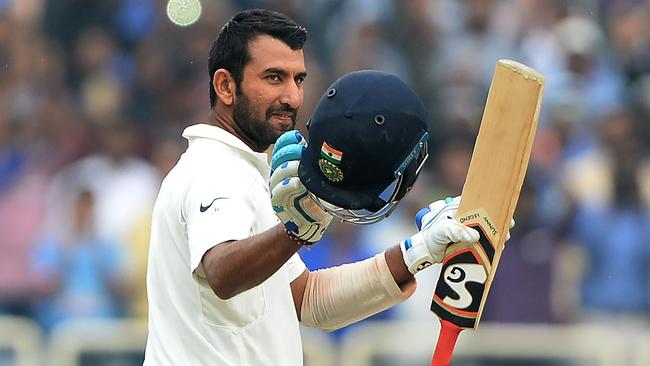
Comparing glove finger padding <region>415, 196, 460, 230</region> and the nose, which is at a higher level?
the nose

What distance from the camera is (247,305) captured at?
13.3ft

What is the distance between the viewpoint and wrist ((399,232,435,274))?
4023 mm

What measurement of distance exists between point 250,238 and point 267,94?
0.70 metres

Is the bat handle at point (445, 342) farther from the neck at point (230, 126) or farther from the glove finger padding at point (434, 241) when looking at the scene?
the neck at point (230, 126)

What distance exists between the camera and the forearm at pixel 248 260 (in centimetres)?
372

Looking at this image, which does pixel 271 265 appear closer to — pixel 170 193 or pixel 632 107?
pixel 170 193

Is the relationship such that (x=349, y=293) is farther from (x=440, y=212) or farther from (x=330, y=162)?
(x=330, y=162)

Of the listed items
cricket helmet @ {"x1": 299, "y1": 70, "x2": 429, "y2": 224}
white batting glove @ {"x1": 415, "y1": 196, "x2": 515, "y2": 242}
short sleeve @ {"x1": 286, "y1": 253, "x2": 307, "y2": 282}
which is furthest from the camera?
short sleeve @ {"x1": 286, "y1": 253, "x2": 307, "y2": 282}

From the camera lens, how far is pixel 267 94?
4.31m

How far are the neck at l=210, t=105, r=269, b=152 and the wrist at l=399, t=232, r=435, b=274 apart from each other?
0.57 metres

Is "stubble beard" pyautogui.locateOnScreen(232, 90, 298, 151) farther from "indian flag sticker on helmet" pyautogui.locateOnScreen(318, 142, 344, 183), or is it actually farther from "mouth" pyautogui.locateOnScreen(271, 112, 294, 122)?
"indian flag sticker on helmet" pyautogui.locateOnScreen(318, 142, 344, 183)

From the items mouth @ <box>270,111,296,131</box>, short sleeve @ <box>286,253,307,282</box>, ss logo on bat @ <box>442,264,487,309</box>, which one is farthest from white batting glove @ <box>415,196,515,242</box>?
short sleeve @ <box>286,253,307,282</box>

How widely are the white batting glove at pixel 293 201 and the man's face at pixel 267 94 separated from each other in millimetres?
620

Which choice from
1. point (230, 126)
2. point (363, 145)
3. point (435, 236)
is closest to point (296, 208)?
point (363, 145)
